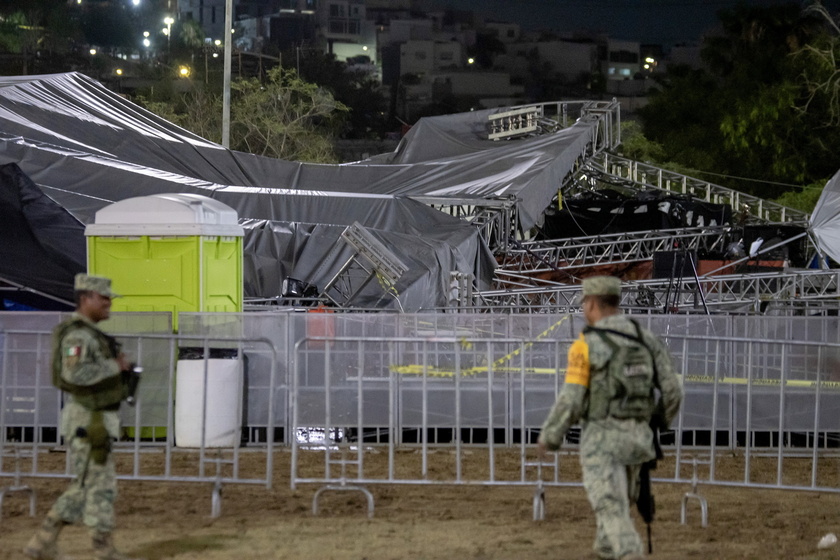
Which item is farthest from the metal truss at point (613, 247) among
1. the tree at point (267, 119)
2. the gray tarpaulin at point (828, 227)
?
the tree at point (267, 119)

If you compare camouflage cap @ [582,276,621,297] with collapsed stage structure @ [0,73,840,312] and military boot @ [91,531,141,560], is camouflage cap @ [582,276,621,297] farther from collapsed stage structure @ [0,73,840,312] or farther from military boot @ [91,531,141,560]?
collapsed stage structure @ [0,73,840,312]

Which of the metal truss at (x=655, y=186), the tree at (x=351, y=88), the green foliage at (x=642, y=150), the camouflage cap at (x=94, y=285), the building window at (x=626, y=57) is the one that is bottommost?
the camouflage cap at (x=94, y=285)

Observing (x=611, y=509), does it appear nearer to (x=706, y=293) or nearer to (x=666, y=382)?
(x=666, y=382)

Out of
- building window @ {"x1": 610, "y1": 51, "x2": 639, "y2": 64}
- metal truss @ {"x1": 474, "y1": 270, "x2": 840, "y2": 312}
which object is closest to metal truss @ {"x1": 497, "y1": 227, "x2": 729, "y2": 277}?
metal truss @ {"x1": 474, "y1": 270, "x2": 840, "y2": 312}

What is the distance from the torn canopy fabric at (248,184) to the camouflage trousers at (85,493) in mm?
7658

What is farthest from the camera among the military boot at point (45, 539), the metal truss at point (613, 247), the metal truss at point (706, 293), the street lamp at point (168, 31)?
the street lamp at point (168, 31)

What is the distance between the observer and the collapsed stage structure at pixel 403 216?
1695 cm

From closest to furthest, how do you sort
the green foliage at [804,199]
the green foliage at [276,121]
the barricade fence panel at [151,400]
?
the barricade fence panel at [151,400] → the green foliage at [804,199] → the green foliage at [276,121]

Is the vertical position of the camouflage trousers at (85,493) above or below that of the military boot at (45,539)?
above

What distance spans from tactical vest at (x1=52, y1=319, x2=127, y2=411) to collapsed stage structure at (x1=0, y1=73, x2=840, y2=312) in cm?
743

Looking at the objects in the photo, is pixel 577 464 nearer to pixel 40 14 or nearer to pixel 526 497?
pixel 526 497

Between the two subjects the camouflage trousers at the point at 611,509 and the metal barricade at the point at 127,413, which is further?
the metal barricade at the point at 127,413

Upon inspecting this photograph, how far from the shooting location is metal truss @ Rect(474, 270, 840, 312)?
1948cm

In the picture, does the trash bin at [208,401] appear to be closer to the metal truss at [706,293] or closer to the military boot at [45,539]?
the military boot at [45,539]
